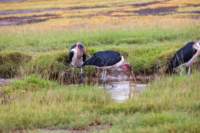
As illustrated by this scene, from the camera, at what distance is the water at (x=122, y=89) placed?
1328 cm

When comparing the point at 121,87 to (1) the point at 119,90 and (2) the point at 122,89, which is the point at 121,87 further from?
(1) the point at 119,90

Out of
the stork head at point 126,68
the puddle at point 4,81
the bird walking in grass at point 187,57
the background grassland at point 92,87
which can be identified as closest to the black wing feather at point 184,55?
the bird walking in grass at point 187,57

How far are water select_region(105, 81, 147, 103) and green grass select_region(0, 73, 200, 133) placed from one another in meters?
0.62

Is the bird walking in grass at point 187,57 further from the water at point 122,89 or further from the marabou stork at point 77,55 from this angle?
the marabou stork at point 77,55

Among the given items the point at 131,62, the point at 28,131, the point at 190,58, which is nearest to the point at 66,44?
the point at 131,62

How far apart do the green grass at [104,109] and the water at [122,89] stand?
618 mm

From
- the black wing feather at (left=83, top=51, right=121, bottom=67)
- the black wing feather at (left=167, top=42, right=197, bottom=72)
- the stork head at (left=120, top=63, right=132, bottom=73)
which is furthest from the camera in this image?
the stork head at (left=120, top=63, right=132, bottom=73)

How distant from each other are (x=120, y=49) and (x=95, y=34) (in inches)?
124

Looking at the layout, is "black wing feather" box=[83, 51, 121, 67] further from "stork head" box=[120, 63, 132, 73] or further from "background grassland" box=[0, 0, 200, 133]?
"background grassland" box=[0, 0, 200, 133]

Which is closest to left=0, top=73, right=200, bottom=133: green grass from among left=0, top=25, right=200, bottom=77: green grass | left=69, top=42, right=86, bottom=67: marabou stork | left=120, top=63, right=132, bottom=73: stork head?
left=120, top=63, right=132, bottom=73: stork head

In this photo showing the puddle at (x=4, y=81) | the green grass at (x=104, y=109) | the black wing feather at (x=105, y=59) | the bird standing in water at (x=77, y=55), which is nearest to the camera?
the green grass at (x=104, y=109)

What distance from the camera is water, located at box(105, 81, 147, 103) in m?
13.3

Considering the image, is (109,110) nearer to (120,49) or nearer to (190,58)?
(190,58)

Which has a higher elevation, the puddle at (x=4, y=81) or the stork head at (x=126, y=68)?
the stork head at (x=126, y=68)
